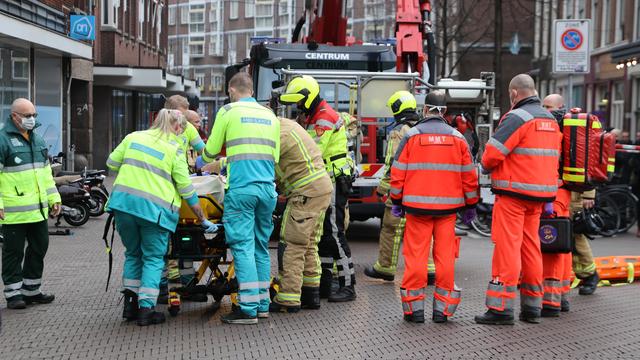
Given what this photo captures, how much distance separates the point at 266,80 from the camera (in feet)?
50.7

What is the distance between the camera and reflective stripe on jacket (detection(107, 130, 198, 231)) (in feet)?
25.1

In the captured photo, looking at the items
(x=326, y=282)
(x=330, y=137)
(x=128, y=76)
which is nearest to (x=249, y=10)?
(x=128, y=76)

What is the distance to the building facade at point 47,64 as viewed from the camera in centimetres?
2009

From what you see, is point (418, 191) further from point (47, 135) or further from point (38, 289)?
point (47, 135)

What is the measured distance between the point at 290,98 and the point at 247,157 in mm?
1323

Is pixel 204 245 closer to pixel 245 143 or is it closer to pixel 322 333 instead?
pixel 245 143

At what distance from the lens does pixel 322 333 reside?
766 centimetres

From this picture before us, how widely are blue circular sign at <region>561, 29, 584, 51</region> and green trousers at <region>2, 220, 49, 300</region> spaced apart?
9997 millimetres

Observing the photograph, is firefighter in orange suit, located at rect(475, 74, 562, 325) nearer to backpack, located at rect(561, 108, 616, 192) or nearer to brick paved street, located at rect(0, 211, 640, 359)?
brick paved street, located at rect(0, 211, 640, 359)

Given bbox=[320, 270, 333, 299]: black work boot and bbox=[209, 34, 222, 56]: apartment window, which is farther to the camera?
bbox=[209, 34, 222, 56]: apartment window

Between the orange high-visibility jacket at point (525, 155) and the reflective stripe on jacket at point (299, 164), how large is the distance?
4.77ft

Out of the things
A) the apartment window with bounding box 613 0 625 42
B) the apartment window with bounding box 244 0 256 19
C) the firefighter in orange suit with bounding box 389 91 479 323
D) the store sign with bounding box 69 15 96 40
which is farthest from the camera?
the apartment window with bounding box 244 0 256 19

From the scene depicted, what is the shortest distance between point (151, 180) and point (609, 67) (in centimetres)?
2970

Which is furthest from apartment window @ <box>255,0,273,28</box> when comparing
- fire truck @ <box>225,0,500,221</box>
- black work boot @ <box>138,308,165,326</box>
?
black work boot @ <box>138,308,165,326</box>
